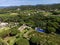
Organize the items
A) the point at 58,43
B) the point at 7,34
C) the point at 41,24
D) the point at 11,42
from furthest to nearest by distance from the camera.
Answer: the point at 41,24
the point at 7,34
the point at 11,42
the point at 58,43

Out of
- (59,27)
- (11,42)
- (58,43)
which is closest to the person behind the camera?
(58,43)

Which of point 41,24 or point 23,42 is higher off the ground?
point 23,42

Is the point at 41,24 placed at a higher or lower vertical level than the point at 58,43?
lower

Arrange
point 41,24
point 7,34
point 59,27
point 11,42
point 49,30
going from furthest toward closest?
1. point 41,24
2. point 59,27
3. point 49,30
4. point 7,34
5. point 11,42

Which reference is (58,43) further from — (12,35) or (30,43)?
(12,35)

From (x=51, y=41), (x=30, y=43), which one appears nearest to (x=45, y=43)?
(x=51, y=41)

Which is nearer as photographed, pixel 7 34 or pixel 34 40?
pixel 34 40

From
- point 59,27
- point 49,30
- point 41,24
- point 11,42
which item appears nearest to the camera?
point 11,42

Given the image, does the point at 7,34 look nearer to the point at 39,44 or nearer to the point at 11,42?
the point at 11,42

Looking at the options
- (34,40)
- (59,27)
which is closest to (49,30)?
(59,27)
